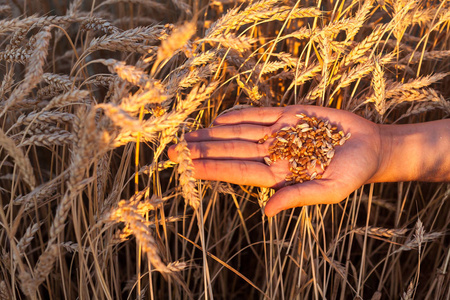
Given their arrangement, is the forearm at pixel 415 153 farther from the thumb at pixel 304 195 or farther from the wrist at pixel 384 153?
the thumb at pixel 304 195

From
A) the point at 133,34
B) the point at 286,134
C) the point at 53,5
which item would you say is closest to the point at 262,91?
the point at 286,134

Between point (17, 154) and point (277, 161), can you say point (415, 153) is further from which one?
point (17, 154)

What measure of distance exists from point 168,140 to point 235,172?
35 cm

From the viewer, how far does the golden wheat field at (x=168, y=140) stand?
868 mm

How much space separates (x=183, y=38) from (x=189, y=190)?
313 mm

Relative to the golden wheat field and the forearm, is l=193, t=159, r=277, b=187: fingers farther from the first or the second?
the forearm

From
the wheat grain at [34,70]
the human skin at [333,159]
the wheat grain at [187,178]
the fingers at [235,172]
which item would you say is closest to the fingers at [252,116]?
the human skin at [333,159]

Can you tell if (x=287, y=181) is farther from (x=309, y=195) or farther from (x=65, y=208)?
(x=65, y=208)

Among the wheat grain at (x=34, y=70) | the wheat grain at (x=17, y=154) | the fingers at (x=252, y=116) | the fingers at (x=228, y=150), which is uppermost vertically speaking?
the wheat grain at (x=34, y=70)

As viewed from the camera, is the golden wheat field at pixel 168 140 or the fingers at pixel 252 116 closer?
the golden wheat field at pixel 168 140

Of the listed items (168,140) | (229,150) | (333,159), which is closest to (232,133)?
(229,150)

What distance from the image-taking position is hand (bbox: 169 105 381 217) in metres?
1.29

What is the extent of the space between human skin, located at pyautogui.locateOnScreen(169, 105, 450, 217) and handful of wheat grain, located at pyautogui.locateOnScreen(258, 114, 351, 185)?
1.1 inches

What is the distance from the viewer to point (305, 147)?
1396 mm
